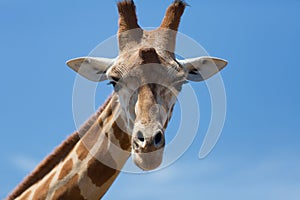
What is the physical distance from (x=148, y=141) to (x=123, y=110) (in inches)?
55.1

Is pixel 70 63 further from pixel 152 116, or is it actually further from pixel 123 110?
pixel 152 116

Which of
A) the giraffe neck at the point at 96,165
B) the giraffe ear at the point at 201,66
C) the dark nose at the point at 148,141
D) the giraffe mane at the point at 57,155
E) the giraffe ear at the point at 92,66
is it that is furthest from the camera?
the giraffe mane at the point at 57,155

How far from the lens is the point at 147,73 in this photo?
29.8 feet

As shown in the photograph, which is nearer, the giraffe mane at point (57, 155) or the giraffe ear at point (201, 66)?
the giraffe ear at point (201, 66)

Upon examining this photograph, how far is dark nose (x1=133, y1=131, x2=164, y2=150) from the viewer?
8.19 m

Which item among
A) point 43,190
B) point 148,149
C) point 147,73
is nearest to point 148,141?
point 148,149

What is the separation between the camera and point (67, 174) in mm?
9906

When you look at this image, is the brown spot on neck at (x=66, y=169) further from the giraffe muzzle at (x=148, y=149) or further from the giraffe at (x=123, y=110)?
the giraffe muzzle at (x=148, y=149)

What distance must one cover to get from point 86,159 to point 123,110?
1116 millimetres

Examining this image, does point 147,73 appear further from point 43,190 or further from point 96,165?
point 43,190

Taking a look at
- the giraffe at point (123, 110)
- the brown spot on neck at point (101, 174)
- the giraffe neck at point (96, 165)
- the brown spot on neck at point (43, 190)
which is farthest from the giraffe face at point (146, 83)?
the brown spot on neck at point (43, 190)

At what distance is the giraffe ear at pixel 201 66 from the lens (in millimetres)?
10008

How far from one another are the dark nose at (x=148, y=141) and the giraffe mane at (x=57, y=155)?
2.09 m

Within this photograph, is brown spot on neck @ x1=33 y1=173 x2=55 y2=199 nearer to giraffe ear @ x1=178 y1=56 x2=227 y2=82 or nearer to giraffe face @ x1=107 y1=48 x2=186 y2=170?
giraffe face @ x1=107 y1=48 x2=186 y2=170
